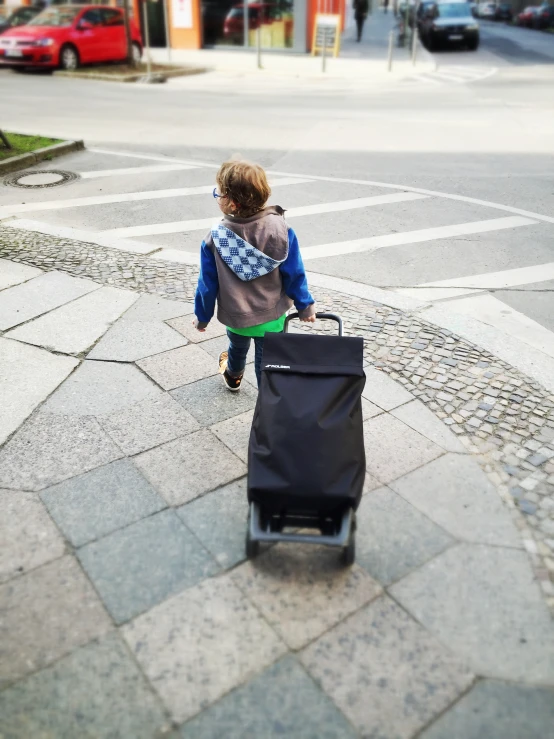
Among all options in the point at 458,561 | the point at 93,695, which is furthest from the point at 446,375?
the point at 93,695

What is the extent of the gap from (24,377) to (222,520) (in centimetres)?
193

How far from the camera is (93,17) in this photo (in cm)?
1966

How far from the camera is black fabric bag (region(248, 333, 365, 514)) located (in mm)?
2559

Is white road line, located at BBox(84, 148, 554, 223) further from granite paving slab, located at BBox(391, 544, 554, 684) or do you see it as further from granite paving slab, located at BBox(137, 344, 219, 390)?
granite paving slab, located at BBox(391, 544, 554, 684)

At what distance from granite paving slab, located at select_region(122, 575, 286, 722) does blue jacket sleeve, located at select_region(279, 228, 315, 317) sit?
1.51 metres

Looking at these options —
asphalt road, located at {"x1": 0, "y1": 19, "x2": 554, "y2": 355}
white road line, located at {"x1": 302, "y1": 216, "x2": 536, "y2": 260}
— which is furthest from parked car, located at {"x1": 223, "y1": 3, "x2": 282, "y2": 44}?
white road line, located at {"x1": 302, "y1": 216, "x2": 536, "y2": 260}

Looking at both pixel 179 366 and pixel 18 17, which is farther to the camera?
pixel 18 17

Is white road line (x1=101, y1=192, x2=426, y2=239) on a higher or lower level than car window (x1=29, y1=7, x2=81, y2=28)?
lower

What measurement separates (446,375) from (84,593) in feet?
8.95

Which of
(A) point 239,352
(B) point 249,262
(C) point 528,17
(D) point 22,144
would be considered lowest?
(D) point 22,144

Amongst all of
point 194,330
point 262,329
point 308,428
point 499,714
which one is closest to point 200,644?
A: point 308,428

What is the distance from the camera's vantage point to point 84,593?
2.64 metres

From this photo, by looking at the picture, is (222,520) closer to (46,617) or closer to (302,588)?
(302,588)

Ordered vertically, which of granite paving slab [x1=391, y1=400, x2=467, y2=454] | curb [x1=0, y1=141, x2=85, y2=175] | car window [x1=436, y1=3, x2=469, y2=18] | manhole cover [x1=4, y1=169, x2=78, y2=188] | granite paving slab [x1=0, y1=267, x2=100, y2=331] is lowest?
granite paving slab [x1=391, y1=400, x2=467, y2=454]
